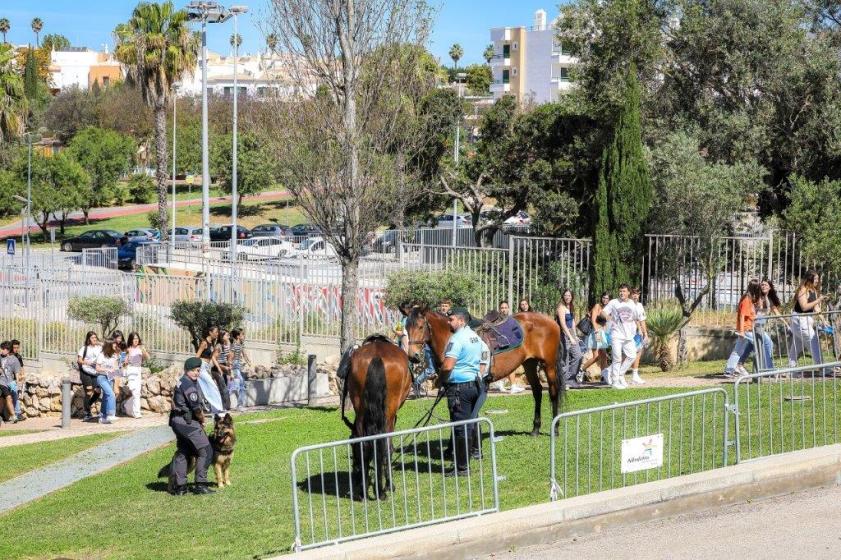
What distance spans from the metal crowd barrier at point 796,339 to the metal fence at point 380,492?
568cm

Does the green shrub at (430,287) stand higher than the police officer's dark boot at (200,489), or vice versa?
the green shrub at (430,287)

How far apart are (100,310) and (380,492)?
16.8 m

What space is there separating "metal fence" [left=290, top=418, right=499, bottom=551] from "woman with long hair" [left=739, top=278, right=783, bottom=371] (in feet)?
18.5

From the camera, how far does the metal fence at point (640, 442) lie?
427 inches

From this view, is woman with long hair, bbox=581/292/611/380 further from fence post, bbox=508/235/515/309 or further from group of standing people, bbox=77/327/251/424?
group of standing people, bbox=77/327/251/424

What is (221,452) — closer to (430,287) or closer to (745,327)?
(745,327)

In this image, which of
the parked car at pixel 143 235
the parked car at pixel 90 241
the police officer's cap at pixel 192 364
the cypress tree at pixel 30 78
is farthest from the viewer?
the cypress tree at pixel 30 78

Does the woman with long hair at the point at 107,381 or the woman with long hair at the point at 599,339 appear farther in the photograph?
the woman with long hair at the point at 107,381

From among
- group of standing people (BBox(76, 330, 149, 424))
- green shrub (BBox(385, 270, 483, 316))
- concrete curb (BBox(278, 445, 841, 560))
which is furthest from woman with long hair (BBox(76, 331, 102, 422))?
concrete curb (BBox(278, 445, 841, 560))

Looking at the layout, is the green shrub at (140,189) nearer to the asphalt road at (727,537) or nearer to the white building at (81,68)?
the white building at (81,68)

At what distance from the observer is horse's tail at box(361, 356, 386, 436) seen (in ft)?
39.3

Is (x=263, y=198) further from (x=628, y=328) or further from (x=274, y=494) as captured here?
(x=274, y=494)

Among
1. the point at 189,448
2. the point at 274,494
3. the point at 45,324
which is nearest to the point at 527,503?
the point at 274,494

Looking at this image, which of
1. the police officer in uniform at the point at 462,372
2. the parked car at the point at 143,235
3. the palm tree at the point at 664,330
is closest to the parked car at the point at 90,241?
the parked car at the point at 143,235
